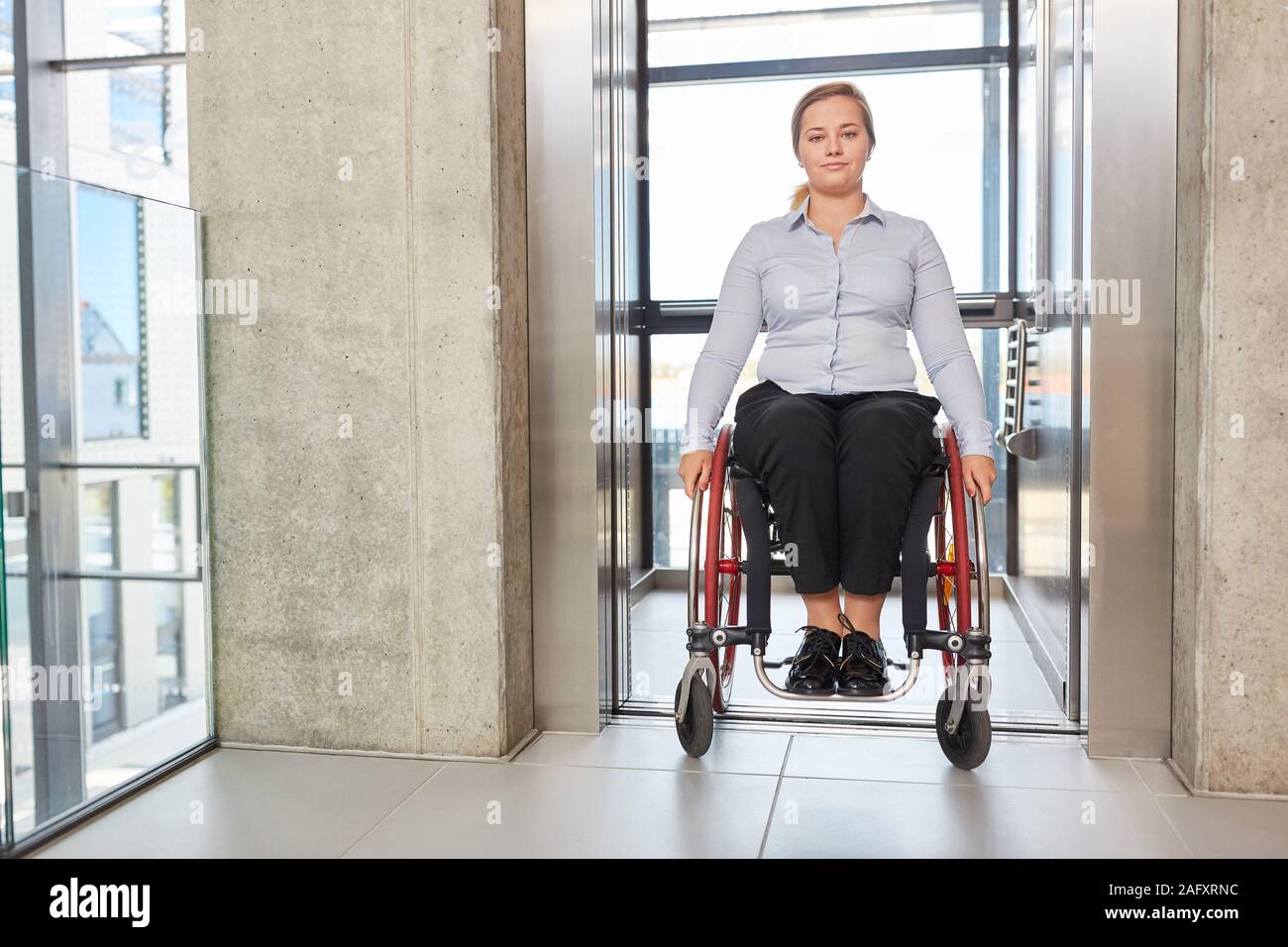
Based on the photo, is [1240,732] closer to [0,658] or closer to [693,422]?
[693,422]

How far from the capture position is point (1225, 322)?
6.82 ft

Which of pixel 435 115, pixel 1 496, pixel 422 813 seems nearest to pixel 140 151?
pixel 435 115

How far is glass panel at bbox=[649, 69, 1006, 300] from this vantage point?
3953mm

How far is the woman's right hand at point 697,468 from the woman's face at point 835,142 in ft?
2.03

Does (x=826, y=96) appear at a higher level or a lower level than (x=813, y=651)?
higher

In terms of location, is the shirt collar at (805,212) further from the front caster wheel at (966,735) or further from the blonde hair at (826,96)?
the front caster wheel at (966,735)

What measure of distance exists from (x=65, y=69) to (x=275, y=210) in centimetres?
194

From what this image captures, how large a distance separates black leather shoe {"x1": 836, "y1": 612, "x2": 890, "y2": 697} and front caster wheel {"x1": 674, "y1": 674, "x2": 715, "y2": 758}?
295mm

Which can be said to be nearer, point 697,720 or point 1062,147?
point 697,720

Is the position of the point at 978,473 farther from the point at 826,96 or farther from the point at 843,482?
the point at 826,96

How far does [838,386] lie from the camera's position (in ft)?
7.55

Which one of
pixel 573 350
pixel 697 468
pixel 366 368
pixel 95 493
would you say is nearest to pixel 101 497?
pixel 95 493

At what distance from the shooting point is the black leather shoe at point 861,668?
81.5 inches

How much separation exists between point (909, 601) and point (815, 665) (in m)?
0.21
